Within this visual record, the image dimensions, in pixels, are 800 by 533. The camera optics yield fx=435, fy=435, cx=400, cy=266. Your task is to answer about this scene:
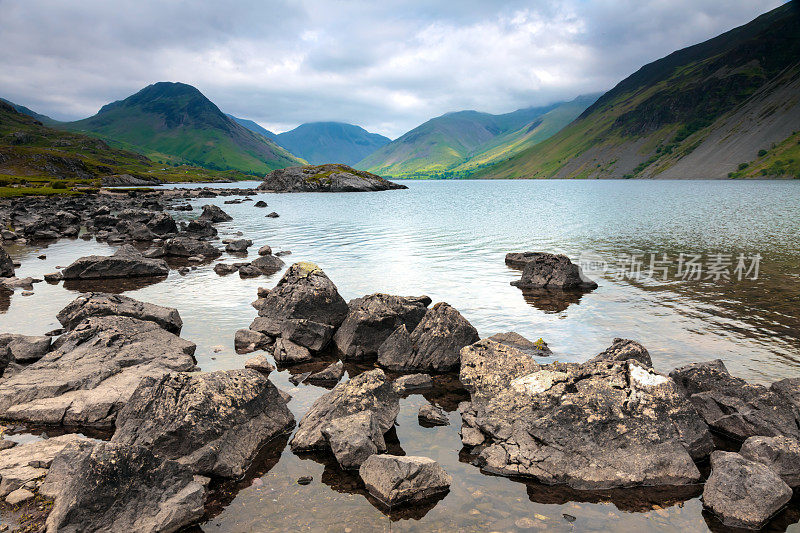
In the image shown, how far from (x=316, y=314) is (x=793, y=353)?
24.4 meters

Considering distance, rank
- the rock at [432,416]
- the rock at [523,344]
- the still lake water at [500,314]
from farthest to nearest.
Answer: the rock at [523,344]
the rock at [432,416]
the still lake water at [500,314]

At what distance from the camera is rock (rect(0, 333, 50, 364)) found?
786 inches

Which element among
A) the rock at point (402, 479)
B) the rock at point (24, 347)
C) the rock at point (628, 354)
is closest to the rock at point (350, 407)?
the rock at point (402, 479)

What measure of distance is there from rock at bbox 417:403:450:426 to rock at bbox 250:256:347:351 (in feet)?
28.2

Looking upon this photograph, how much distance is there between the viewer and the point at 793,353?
2134 cm

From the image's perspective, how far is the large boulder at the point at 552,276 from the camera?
36.4 metres

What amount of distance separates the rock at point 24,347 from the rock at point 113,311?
2503mm

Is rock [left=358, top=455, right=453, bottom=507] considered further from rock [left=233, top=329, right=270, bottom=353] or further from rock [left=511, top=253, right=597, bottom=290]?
rock [left=511, top=253, right=597, bottom=290]

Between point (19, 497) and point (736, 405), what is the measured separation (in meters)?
21.7

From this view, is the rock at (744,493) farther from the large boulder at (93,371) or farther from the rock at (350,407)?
the large boulder at (93,371)

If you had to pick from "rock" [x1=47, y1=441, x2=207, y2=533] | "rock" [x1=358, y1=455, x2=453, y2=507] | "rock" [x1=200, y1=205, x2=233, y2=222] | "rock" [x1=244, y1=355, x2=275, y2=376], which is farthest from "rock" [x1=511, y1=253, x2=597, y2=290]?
"rock" [x1=200, y1=205, x2=233, y2=222]

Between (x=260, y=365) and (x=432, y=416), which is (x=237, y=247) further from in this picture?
(x=432, y=416)

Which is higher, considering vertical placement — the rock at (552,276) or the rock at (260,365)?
the rock at (552,276)

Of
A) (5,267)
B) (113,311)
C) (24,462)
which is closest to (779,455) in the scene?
(24,462)
